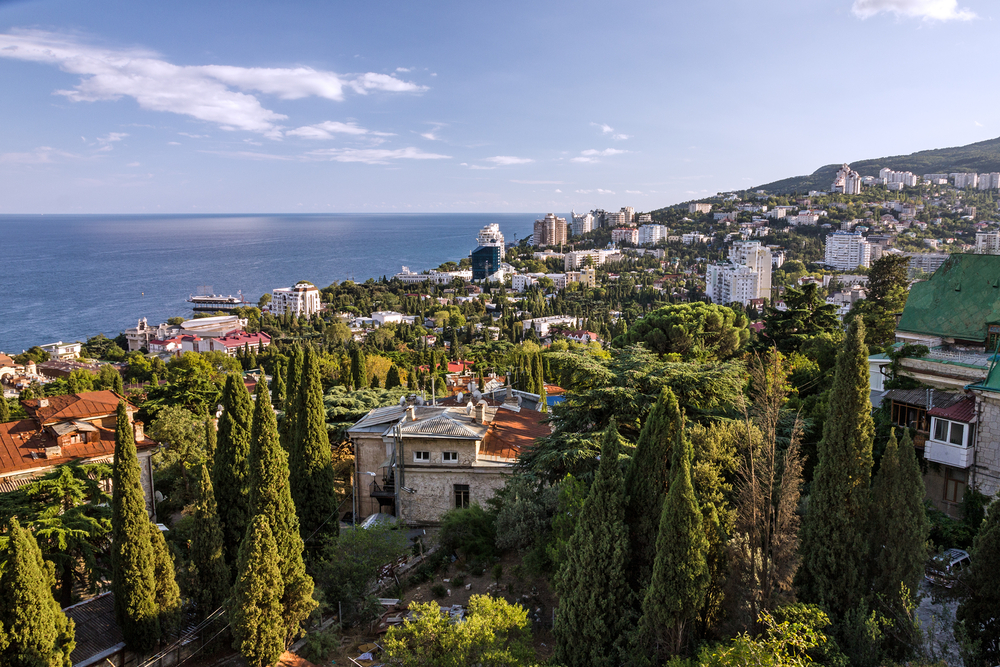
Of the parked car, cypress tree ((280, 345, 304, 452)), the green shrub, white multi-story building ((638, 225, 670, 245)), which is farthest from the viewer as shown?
white multi-story building ((638, 225, 670, 245))

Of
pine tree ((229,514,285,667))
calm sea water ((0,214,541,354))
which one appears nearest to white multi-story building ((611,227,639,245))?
calm sea water ((0,214,541,354))

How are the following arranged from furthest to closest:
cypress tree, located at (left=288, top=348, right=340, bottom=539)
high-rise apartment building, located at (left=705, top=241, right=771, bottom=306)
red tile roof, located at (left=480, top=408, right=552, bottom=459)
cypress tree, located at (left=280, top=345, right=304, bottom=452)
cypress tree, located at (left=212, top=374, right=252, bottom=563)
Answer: high-rise apartment building, located at (left=705, top=241, right=771, bottom=306) < red tile roof, located at (left=480, top=408, right=552, bottom=459) < cypress tree, located at (left=280, top=345, right=304, bottom=452) < cypress tree, located at (left=288, top=348, right=340, bottom=539) < cypress tree, located at (left=212, top=374, right=252, bottom=563)

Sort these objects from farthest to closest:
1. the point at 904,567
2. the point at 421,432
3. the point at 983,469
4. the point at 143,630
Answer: the point at 421,432 < the point at 983,469 < the point at 143,630 < the point at 904,567

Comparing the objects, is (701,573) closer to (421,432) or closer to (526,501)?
(526,501)

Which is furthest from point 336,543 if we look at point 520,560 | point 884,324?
point 884,324

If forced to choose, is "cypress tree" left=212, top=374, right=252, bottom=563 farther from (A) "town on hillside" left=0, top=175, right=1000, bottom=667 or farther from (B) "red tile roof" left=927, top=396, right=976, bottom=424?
(B) "red tile roof" left=927, top=396, right=976, bottom=424

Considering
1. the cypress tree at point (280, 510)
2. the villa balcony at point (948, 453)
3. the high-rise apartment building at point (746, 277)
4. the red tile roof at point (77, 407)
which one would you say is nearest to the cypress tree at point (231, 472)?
the cypress tree at point (280, 510)
